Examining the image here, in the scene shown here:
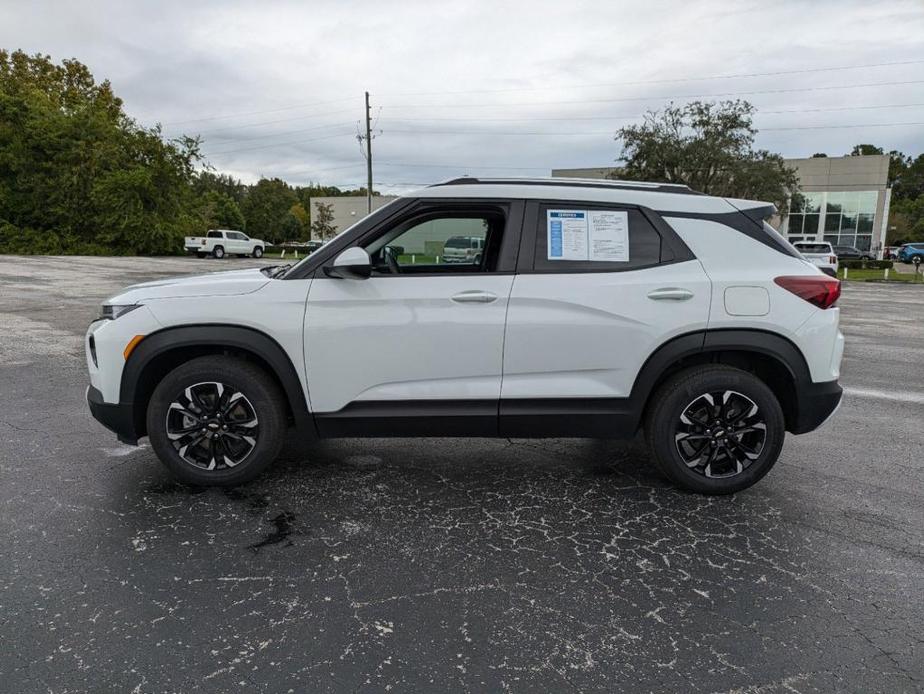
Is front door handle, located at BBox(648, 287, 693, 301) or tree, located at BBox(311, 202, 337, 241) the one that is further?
tree, located at BBox(311, 202, 337, 241)

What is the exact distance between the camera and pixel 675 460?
3.74m

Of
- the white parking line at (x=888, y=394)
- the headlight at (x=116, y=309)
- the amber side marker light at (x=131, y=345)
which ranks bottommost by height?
the white parking line at (x=888, y=394)

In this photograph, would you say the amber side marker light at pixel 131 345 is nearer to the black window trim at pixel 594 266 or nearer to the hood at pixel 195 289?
the hood at pixel 195 289

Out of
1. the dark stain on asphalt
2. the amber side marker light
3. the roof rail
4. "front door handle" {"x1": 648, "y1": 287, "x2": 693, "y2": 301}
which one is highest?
the roof rail

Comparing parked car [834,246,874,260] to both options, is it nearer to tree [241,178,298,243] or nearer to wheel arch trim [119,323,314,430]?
wheel arch trim [119,323,314,430]

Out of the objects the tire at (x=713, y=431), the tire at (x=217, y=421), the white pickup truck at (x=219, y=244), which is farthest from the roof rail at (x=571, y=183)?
the white pickup truck at (x=219, y=244)

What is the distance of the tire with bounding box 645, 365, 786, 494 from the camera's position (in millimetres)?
3680

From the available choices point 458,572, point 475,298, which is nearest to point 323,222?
point 475,298

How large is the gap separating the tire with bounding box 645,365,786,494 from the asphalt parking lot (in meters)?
0.17

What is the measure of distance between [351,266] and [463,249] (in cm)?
103

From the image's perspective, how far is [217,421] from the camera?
12.3ft

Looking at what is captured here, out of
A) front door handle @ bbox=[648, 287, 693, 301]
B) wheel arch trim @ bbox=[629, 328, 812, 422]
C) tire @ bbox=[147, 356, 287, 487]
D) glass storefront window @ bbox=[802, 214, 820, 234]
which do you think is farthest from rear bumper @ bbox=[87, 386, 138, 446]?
glass storefront window @ bbox=[802, 214, 820, 234]

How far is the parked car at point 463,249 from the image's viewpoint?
4242mm

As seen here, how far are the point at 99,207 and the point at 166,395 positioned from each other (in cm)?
4538
